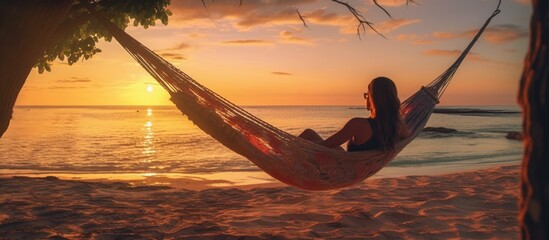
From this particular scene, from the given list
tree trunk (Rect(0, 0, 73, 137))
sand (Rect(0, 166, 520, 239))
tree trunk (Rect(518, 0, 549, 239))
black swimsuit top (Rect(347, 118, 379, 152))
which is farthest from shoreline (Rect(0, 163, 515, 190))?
tree trunk (Rect(518, 0, 549, 239))

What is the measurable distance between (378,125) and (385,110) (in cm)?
12

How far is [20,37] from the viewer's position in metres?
2.55

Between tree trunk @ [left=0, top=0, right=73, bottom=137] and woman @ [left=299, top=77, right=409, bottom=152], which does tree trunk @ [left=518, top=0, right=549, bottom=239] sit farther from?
tree trunk @ [left=0, top=0, right=73, bottom=137]

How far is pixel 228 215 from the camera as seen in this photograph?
4.28 meters

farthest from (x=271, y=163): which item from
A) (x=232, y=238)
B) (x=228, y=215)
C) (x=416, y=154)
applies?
(x=416, y=154)

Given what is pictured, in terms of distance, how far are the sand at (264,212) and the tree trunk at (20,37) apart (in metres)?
1.38

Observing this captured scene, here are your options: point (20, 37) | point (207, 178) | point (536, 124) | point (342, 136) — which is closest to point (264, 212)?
point (342, 136)

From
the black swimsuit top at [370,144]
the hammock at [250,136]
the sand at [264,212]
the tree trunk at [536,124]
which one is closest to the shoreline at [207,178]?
the sand at [264,212]

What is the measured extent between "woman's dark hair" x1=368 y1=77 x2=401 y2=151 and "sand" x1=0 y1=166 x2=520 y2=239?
75cm

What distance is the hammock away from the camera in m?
3.00

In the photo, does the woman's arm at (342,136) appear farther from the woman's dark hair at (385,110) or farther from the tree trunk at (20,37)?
the tree trunk at (20,37)

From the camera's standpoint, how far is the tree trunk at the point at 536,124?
1.21 meters

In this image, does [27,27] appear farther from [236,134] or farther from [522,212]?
[522,212]

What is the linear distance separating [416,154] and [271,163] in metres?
9.84
